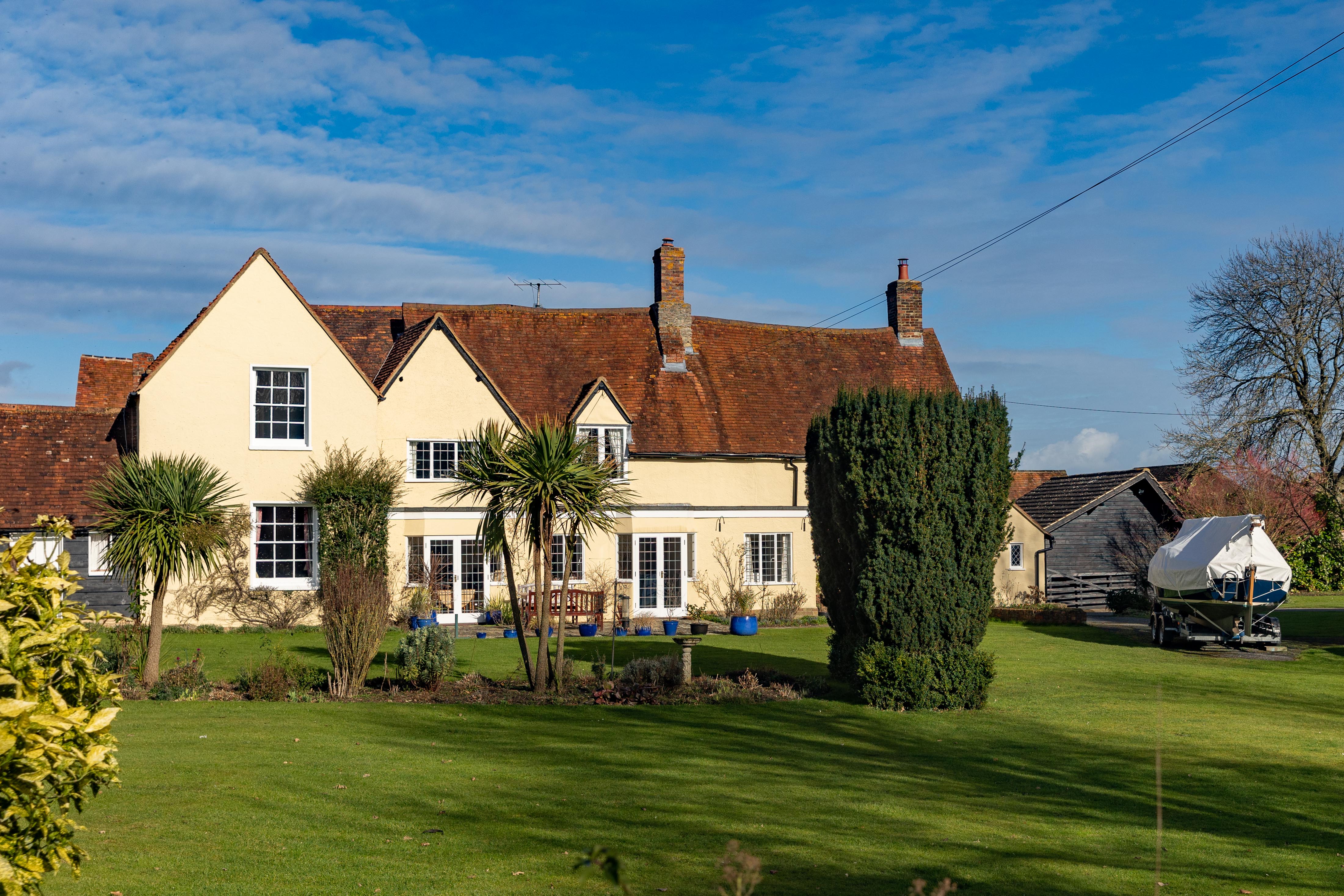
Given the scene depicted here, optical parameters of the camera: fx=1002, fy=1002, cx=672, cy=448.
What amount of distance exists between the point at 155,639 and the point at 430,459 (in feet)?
43.7

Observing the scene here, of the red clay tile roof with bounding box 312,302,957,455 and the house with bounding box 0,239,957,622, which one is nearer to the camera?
the house with bounding box 0,239,957,622

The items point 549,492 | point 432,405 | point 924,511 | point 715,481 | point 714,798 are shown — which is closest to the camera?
point 714,798

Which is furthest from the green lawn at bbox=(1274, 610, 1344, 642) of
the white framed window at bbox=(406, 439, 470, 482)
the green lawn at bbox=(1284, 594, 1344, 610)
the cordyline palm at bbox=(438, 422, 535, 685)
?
the white framed window at bbox=(406, 439, 470, 482)

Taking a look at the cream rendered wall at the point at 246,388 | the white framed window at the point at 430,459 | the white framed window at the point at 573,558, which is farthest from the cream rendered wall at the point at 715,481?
the cream rendered wall at the point at 246,388

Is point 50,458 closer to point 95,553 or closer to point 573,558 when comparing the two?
point 95,553

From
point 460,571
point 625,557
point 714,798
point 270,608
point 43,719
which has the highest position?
point 43,719

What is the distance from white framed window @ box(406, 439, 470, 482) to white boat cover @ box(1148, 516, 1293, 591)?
19.4 metres

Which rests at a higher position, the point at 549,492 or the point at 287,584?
the point at 549,492

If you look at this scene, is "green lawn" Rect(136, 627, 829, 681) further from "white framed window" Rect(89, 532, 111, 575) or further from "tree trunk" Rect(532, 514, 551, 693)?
"white framed window" Rect(89, 532, 111, 575)

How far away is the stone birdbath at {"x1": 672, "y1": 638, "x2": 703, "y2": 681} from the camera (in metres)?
16.2

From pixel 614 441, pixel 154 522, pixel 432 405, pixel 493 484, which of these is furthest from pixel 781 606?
pixel 154 522

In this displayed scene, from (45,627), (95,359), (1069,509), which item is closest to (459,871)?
(45,627)

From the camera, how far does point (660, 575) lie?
1208 inches

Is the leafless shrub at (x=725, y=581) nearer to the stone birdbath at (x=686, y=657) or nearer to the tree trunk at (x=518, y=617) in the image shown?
the stone birdbath at (x=686, y=657)
